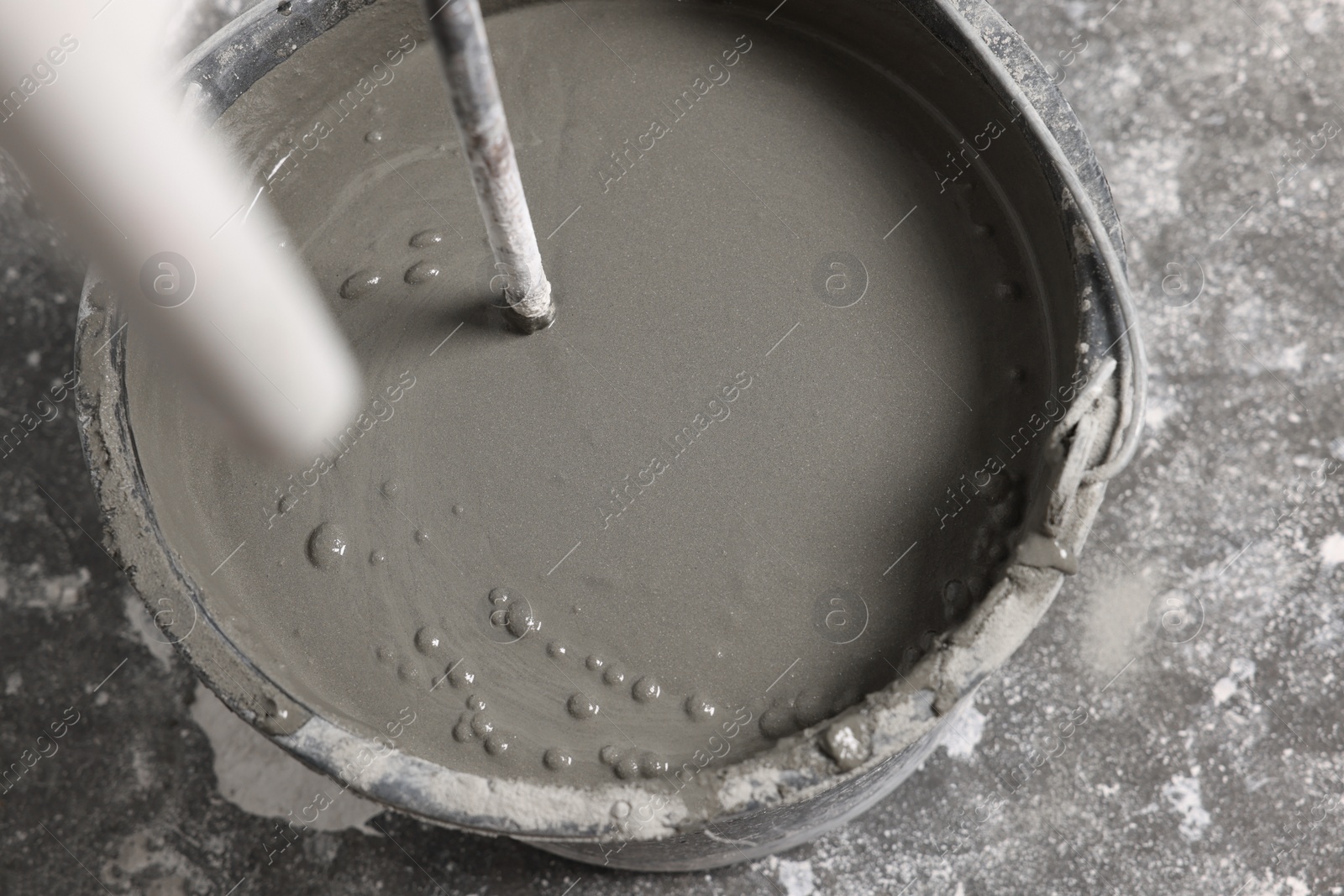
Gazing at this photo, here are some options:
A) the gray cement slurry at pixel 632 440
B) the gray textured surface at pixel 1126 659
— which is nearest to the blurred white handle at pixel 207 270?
the gray cement slurry at pixel 632 440

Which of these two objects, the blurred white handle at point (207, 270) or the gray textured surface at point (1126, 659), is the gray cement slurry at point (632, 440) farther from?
the gray textured surface at point (1126, 659)

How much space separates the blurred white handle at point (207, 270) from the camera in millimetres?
1333

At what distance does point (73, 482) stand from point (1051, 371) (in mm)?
1666

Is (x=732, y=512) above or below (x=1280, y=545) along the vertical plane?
above

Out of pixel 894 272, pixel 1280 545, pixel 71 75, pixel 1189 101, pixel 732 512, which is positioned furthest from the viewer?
pixel 1189 101

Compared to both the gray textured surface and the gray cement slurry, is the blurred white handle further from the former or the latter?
the gray textured surface

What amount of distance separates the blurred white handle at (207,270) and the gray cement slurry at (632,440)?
0.13 feet

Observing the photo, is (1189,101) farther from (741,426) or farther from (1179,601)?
(741,426)

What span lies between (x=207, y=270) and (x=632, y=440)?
601 mm

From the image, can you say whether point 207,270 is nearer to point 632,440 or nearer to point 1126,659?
point 632,440

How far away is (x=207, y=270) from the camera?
1.41 m

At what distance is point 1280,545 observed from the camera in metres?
1.88

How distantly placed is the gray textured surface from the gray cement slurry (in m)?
0.69

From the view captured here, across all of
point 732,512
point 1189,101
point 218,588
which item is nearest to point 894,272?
point 732,512
